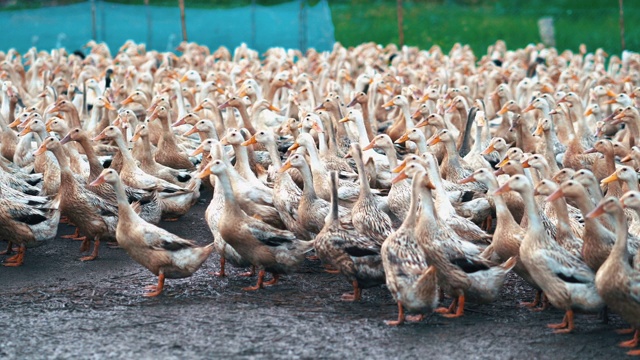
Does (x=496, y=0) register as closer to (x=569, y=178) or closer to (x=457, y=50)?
(x=457, y=50)

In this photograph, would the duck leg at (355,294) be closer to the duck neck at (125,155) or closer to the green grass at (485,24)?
the duck neck at (125,155)

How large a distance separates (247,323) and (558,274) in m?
2.32

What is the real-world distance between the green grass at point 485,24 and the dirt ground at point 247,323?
18.2 m

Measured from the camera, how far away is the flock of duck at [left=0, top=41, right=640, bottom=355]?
6680 mm

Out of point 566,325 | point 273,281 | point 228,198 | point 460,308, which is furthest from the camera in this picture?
point 273,281

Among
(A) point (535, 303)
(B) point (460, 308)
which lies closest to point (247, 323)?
(B) point (460, 308)

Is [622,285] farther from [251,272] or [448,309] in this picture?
[251,272]

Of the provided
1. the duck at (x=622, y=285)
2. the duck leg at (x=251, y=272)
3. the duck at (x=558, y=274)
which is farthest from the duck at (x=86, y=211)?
the duck at (x=622, y=285)

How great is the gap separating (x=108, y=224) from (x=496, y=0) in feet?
84.1

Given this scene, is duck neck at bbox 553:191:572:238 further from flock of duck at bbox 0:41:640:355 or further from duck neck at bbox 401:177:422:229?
duck neck at bbox 401:177:422:229

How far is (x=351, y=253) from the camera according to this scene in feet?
23.5

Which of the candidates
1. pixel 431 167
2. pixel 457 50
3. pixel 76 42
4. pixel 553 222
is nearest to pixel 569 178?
pixel 553 222

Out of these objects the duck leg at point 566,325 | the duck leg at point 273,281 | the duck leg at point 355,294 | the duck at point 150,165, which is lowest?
the duck leg at point 273,281

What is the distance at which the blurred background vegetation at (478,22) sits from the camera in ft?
80.1
